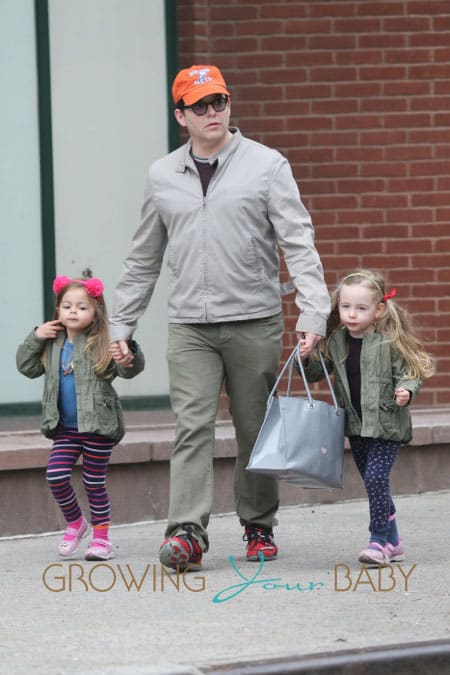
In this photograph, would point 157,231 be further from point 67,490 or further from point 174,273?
point 67,490

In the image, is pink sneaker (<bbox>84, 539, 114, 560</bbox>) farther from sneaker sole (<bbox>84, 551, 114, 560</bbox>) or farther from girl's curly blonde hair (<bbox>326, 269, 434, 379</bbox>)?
girl's curly blonde hair (<bbox>326, 269, 434, 379</bbox>)

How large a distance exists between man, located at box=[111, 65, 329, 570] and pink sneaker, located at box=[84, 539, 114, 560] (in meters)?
0.52

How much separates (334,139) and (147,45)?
1.27 m

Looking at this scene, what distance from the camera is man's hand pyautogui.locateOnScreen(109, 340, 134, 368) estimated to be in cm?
653

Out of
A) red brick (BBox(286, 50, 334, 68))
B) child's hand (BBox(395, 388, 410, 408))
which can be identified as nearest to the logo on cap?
child's hand (BBox(395, 388, 410, 408))

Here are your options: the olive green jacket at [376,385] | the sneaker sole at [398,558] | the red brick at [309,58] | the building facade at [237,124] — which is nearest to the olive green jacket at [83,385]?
the olive green jacket at [376,385]

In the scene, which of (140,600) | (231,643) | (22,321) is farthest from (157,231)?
(22,321)

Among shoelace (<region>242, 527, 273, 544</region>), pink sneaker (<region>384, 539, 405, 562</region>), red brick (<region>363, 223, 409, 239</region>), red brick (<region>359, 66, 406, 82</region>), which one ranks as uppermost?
red brick (<region>359, 66, 406, 82</region>)

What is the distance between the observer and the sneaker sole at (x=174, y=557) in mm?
6223

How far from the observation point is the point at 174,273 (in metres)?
6.51

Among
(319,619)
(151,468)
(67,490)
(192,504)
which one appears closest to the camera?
(319,619)

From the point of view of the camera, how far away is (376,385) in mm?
6391

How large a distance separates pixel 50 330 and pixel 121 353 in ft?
1.46

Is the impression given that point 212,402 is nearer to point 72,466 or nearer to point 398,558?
point 72,466
